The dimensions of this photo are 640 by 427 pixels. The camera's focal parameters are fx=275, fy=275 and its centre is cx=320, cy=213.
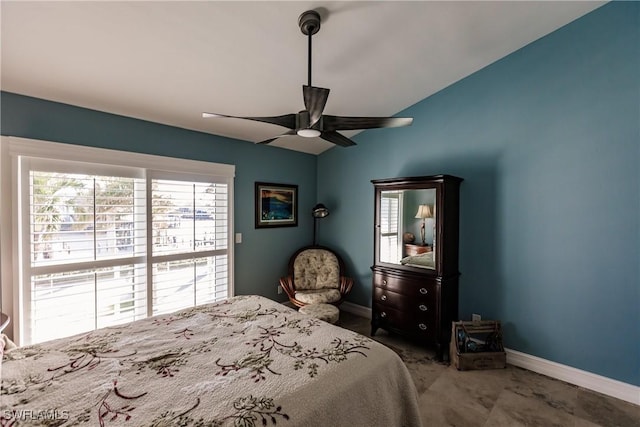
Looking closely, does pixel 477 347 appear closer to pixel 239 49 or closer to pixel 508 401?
pixel 508 401

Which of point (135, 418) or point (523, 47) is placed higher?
point (523, 47)

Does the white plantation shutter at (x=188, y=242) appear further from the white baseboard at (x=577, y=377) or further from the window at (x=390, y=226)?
the white baseboard at (x=577, y=377)

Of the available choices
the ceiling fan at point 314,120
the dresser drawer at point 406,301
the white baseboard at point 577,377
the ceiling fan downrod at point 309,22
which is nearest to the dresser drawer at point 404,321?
the dresser drawer at point 406,301

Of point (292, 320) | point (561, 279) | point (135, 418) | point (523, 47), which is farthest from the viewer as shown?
point (523, 47)

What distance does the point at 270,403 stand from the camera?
3.49ft

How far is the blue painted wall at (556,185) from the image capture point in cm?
213

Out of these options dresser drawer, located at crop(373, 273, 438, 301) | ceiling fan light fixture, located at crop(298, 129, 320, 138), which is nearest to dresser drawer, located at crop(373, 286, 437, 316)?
dresser drawer, located at crop(373, 273, 438, 301)

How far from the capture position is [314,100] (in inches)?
59.6

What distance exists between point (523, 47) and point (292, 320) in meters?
3.17

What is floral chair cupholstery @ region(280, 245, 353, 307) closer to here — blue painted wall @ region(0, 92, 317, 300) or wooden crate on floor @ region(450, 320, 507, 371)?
blue painted wall @ region(0, 92, 317, 300)

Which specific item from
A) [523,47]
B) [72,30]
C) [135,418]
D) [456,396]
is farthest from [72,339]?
[523,47]

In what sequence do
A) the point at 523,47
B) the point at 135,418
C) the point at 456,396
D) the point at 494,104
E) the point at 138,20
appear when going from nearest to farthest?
the point at 135,418 → the point at 138,20 → the point at 456,396 → the point at 523,47 → the point at 494,104

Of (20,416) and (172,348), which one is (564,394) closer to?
(172,348)

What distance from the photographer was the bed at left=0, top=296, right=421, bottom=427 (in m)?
1.01
